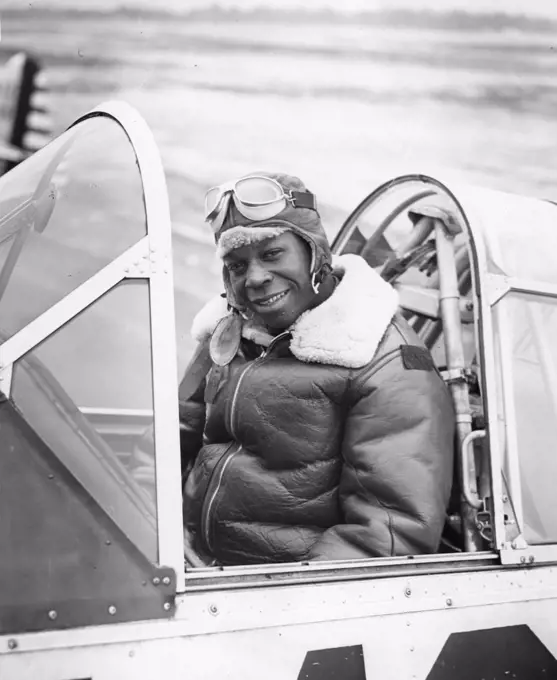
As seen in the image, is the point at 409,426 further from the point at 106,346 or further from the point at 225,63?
the point at 225,63

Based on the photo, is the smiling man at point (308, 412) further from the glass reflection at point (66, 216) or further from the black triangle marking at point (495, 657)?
the glass reflection at point (66, 216)

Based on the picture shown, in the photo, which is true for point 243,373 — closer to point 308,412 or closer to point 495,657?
point 308,412

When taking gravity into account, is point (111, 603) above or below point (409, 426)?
below

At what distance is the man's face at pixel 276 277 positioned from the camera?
210cm

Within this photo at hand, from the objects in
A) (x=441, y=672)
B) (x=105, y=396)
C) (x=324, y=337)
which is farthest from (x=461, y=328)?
(x=105, y=396)

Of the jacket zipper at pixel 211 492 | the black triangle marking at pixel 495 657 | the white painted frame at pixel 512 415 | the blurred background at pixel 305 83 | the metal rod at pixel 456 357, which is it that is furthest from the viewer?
the blurred background at pixel 305 83

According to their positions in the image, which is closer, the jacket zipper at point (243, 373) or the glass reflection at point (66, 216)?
the glass reflection at point (66, 216)

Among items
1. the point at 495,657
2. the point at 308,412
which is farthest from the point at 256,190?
the point at 495,657

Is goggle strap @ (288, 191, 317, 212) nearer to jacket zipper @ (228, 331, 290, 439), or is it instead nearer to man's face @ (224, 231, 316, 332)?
man's face @ (224, 231, 316, 332)

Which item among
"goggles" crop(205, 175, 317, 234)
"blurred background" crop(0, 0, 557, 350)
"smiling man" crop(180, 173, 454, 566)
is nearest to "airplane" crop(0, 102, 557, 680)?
"smiling man" crop(180, 173, 454, 566)

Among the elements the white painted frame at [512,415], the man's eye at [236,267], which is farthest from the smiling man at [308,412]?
the white painted frame at [512,415]

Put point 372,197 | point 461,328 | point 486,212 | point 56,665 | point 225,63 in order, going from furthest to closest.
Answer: point 225,63 < point 372,197 < point 461,328 < point 486,212 < point 56,665

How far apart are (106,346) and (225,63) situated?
3.82 meters

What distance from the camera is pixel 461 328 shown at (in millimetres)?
2314
